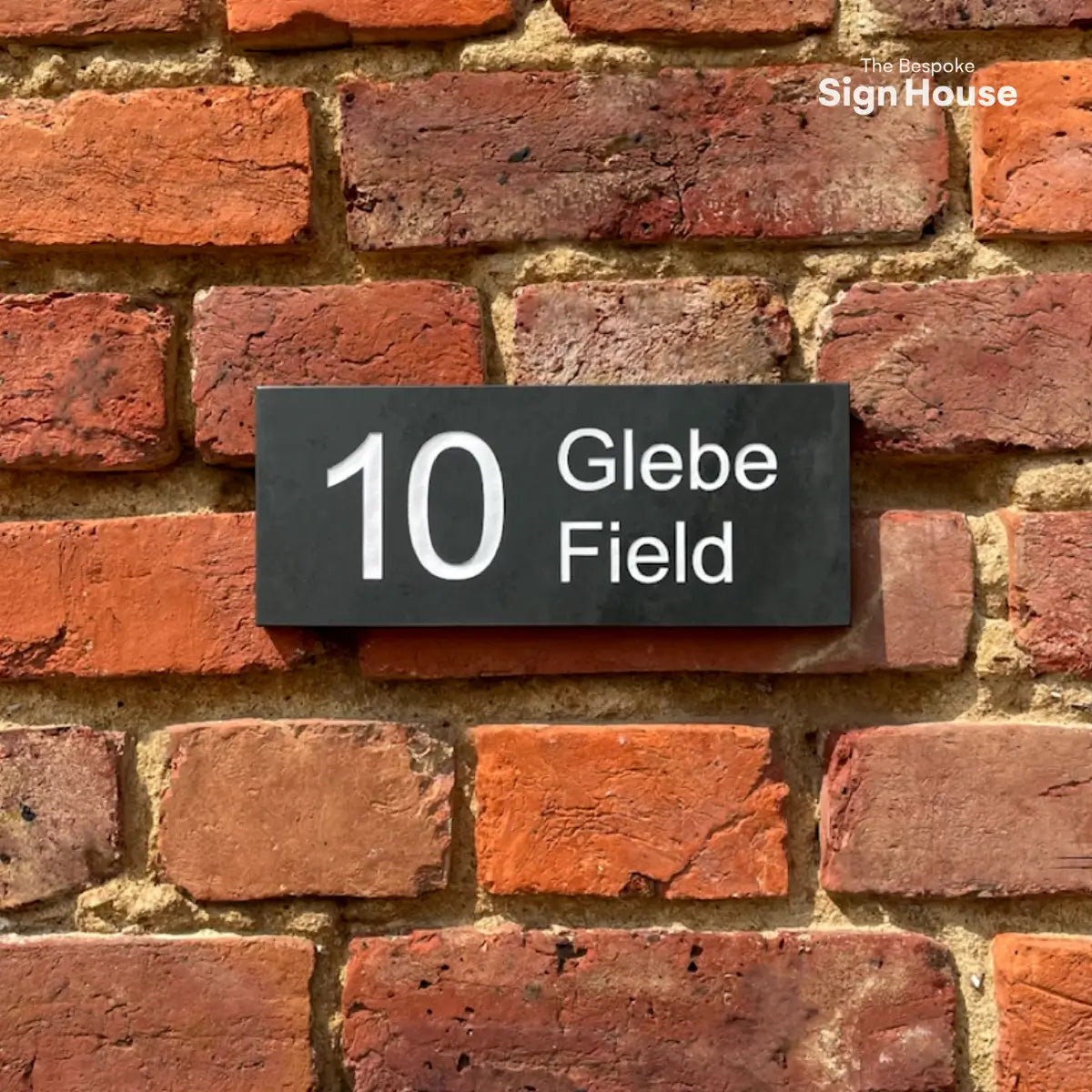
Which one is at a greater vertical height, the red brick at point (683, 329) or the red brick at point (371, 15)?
the red brick at point (371, 15)

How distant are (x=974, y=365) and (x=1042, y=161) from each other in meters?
0.13

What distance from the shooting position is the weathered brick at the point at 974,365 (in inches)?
24.4

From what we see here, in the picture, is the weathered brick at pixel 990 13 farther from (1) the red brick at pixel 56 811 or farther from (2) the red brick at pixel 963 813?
(1) the red brick at pixel 56 811

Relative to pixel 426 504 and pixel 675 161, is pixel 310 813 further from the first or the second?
pixel 675 161

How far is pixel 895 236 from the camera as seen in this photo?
24.8 inches

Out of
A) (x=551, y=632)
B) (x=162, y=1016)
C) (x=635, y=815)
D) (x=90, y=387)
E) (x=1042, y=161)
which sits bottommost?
(x=162, y=1016)

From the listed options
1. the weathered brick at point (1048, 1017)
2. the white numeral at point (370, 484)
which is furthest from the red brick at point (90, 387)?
the weathered brick at point (1048, 1017)

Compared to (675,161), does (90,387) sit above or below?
below

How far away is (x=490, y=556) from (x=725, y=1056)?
314 mm

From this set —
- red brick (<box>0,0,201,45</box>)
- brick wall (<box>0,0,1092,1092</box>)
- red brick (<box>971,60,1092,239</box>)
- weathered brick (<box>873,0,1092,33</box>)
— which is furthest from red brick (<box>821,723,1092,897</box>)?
red brick (<box>0,0,201,45</box>)

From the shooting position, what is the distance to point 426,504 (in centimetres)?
62

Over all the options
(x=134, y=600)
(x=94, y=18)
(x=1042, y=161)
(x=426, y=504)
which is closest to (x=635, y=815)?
(x=426, y=504)

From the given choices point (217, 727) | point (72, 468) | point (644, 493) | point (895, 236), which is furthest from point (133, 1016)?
point (895, 236)

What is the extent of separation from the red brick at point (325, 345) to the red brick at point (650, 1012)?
32 cm
